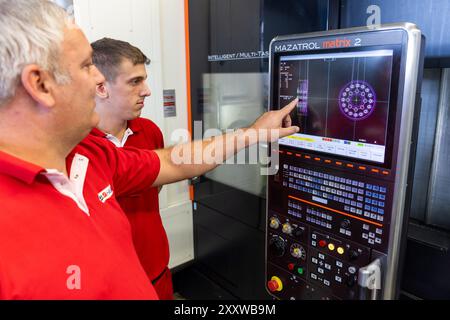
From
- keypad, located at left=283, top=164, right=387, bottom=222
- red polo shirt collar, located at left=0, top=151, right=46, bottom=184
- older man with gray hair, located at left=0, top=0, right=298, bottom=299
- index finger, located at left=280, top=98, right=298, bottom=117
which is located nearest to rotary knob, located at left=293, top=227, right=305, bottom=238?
keypad, located at left=283, top=164, right=387, bottom=222

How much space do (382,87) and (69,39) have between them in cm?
82

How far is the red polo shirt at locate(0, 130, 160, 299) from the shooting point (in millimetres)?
732

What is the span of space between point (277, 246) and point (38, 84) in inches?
38.5

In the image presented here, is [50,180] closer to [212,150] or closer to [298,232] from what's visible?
[212,150]

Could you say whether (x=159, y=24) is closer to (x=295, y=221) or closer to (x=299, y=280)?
(x=295, y=221)

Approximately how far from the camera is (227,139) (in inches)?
52.7

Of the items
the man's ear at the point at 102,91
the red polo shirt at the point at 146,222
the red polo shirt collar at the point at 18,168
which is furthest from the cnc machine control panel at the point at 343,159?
the red polo shirt collar at the point at 18,168

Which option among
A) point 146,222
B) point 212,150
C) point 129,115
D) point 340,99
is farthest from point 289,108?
point 146,222

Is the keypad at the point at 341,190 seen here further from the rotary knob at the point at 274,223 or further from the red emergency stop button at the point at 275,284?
the red emergency stop button at the point at 275,284

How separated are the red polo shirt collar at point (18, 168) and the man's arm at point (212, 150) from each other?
1.86 ft

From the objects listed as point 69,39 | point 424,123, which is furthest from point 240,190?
point 69,39

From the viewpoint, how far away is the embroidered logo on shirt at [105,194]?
3.33ft

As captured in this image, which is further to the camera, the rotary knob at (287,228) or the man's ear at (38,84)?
the rotary knob at (287,228)

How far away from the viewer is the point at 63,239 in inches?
31.8
